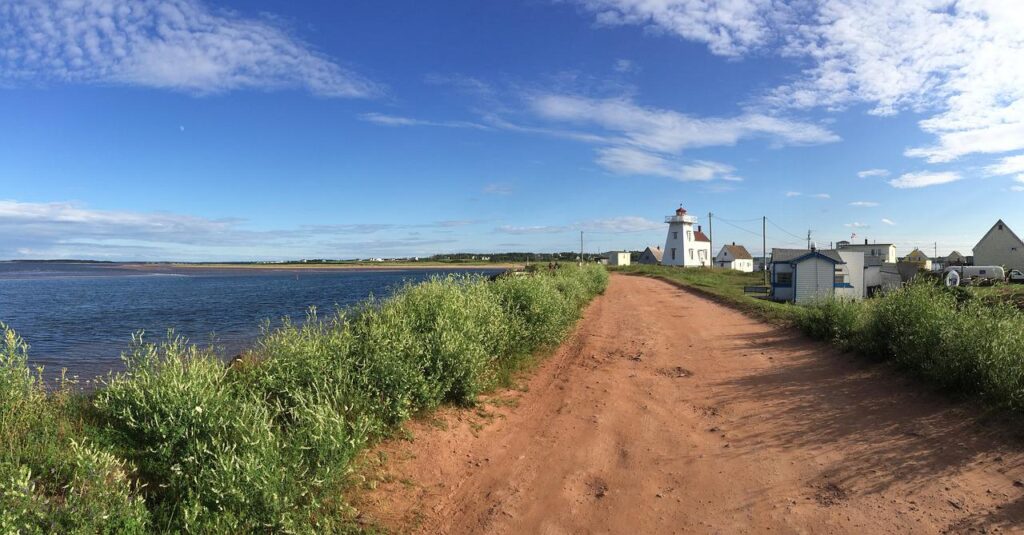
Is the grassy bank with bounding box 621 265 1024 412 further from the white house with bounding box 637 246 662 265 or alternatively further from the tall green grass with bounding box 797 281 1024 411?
the white house with bounding box 637 246 662 265

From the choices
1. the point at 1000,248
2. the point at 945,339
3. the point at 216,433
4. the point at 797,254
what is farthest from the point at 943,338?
the point at 1000,248

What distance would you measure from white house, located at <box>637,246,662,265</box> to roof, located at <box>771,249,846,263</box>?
56.0 meters

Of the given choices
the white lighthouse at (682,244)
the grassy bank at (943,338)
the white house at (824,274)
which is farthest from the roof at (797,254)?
the white lighthouse at (682,244)

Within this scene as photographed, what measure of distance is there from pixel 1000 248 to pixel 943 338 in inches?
2206

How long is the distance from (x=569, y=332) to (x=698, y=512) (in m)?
10.5

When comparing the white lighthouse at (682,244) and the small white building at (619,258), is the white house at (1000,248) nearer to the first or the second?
the white lighthouse at (682,244)

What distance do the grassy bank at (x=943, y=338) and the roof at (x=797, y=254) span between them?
14311 millimetres

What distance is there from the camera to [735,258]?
76.2 metres

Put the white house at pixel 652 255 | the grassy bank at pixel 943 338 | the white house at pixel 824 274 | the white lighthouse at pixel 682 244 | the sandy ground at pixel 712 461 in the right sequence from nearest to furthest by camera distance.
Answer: the sandy ground at pixel 712 461
the grassy bank at pixel 943 338
the white house at pixel 824 274
the white lighthouse at pixel 682 244
the white house at pixel 652 255

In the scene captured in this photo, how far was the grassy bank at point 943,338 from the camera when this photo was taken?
6.55m

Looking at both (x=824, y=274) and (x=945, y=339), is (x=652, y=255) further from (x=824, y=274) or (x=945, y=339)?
(x=945, y=339)

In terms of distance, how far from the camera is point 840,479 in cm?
525

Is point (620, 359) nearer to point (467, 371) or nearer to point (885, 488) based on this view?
point (467, 371)

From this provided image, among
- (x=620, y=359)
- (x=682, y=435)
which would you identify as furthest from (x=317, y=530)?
(x=620, y=359)
